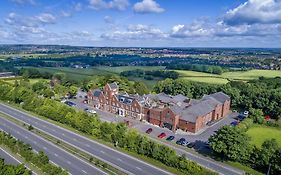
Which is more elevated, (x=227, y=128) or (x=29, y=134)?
(x=227, y=128)

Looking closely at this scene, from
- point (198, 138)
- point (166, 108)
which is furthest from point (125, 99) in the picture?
point (198, 138)

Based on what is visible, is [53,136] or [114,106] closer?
[53,136]

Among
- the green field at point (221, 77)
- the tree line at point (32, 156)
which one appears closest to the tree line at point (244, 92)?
the green field at point (221, 77)

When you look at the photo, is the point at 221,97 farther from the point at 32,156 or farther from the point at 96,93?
the point at 32,156

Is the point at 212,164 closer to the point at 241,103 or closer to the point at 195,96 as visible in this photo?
the point at 241,103

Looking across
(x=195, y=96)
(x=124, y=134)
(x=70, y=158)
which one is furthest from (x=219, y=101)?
(x=70, y=158)

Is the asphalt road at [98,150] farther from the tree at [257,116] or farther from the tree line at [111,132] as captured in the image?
the tree at [257,116]
